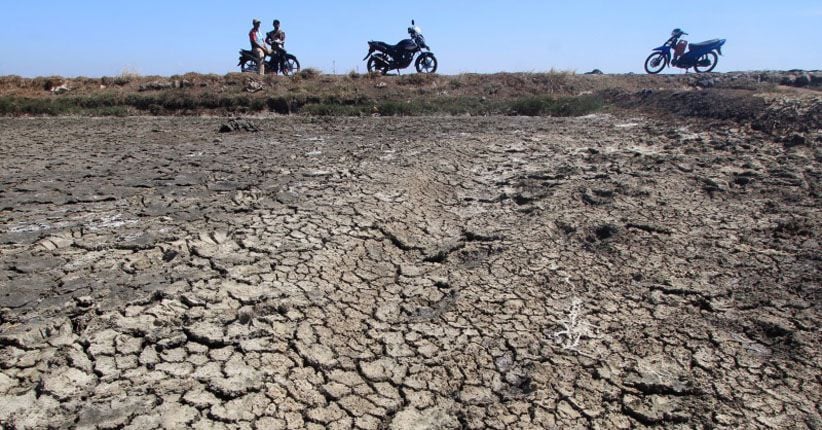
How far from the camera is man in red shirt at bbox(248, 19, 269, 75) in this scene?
39.1 ft

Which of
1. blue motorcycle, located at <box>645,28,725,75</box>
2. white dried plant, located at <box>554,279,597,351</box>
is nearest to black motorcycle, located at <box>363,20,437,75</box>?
blue motorcycle, located at <box>645,28,725,75</box>

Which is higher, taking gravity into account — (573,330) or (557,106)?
(557,106)

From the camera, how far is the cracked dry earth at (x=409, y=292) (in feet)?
6.75

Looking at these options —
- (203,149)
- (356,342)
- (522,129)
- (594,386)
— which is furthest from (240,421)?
(522,129)

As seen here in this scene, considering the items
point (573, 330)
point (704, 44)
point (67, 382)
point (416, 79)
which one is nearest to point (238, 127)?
point (67, 382)

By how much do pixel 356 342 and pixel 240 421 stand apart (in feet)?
2.15

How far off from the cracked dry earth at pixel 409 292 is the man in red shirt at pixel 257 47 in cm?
775

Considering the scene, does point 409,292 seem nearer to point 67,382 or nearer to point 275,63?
point 67,382

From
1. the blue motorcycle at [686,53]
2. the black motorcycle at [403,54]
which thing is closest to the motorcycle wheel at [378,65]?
the black motorcycle at [403,54]

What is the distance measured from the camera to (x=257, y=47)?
39.5 ft

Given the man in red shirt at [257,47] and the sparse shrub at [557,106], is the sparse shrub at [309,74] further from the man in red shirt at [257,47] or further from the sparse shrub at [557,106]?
the sparse shrub at [557,106]

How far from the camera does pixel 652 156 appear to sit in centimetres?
502

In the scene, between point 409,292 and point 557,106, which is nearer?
point 409,292

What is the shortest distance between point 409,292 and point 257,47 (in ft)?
35.4
